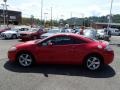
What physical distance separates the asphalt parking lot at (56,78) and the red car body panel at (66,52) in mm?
388

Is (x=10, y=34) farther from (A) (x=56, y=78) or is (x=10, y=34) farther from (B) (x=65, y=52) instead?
(A) (x=56, y=78)

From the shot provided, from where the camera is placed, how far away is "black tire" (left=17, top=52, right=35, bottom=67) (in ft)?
30.6

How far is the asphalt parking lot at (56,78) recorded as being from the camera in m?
6.92

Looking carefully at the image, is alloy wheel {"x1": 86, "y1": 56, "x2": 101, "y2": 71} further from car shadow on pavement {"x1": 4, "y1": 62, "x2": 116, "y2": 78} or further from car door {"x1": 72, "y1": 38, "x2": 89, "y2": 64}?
car door {"x1": 72, "y1": 38, "x2": 89, "y2": 64}

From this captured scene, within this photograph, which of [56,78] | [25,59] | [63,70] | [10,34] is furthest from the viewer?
[10,34]

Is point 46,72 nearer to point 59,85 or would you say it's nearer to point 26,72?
point 26,72

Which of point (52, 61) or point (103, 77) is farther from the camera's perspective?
point (52, 61)

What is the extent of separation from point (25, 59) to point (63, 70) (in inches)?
61.8

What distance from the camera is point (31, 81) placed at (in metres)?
7.40

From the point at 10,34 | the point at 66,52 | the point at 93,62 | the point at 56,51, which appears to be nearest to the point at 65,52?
the point at 66,52

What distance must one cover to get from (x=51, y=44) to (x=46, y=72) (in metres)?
1.16

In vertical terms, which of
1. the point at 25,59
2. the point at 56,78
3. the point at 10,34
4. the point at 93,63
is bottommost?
the point at 56,78

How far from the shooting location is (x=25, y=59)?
9352 millimetres

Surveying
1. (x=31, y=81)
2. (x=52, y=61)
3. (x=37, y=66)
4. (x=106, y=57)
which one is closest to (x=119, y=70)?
(x=106, y=57)
